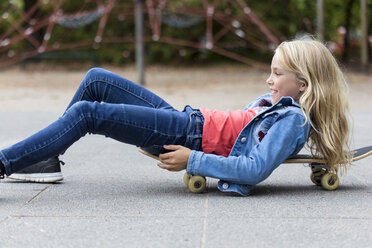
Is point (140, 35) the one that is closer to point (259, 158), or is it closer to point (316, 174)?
point (316, 174)

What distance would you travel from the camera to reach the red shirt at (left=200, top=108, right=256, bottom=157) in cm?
307

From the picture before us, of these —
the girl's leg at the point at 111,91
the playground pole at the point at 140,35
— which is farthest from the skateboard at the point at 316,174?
the playground pole at the point at 140,35

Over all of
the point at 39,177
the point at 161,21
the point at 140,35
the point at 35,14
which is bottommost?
the point at 39,177

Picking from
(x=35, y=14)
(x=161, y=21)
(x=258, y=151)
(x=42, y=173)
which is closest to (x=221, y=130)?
(x=258, y=151)

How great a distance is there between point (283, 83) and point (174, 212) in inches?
36.0

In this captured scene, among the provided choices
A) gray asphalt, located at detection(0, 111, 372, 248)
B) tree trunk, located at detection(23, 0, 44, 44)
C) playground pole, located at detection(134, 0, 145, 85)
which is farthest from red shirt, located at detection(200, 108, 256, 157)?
tree trunk, located at detection(23, 0, 44, 44)

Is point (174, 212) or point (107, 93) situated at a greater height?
point (107, 93)

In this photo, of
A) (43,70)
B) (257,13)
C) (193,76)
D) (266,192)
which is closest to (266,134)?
(266,192)

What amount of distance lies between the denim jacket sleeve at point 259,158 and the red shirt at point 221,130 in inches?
5.5

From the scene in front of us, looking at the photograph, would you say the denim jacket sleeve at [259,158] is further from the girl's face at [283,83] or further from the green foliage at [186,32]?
the green foliage at [186,32]

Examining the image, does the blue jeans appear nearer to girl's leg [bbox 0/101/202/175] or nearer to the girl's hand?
girl's leg [bbox 0/101/202/175]

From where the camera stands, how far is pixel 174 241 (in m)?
2.27

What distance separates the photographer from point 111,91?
3307 mm

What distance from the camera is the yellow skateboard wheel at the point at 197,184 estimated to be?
3072 millimetres
